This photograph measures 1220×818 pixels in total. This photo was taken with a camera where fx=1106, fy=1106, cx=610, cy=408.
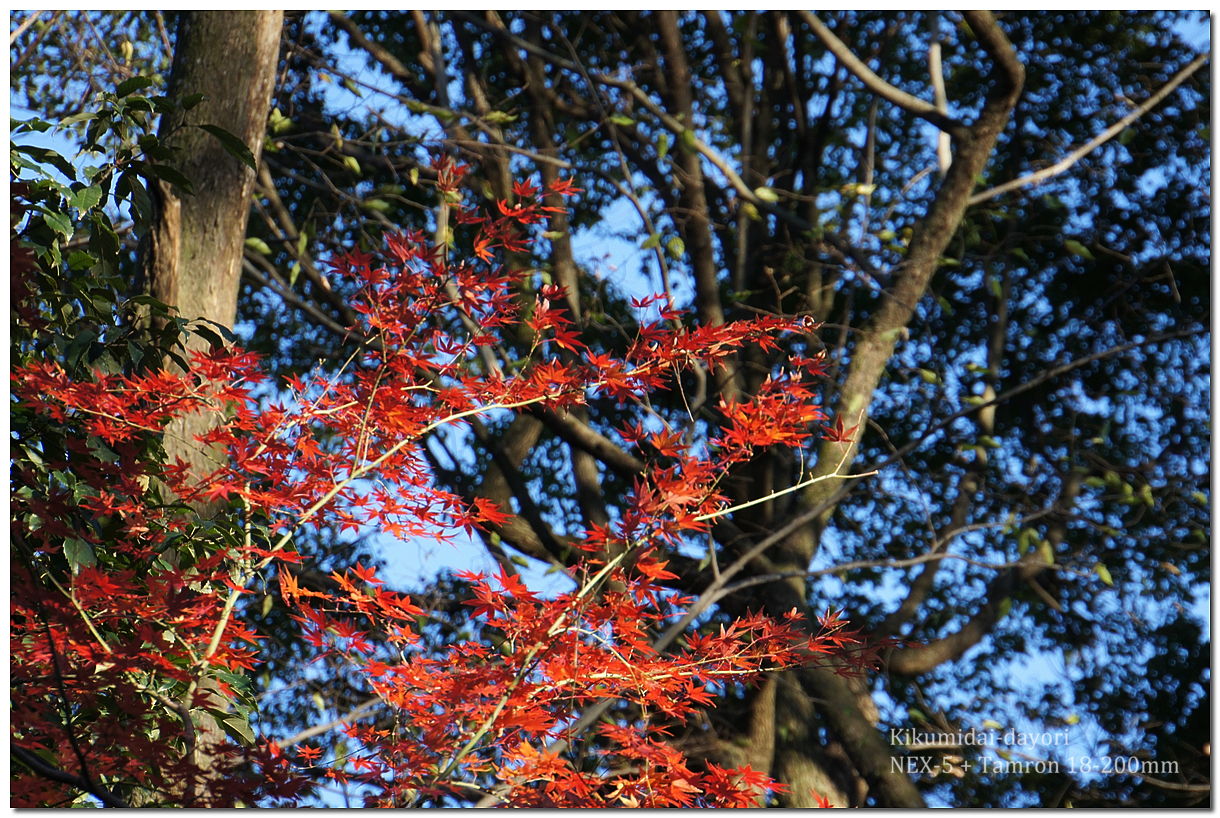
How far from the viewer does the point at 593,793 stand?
61.4 inches

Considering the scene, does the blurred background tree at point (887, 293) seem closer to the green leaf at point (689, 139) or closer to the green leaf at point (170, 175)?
the green leaf at point (689, 139)

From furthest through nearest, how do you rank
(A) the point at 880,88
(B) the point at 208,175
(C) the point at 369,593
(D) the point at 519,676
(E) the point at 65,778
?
(A) the point at 880,88 < (B) the point at 208,175 < (C) the point at 369,593 < (D) the point at 519,676 < (E) the point at 65,778

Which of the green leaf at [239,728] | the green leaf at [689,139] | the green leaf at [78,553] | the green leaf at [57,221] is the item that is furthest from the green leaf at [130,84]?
the green leaf at [689,139]

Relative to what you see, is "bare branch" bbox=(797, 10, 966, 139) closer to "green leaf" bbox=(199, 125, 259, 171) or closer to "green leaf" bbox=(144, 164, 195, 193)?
"green leaf" bbox=(199, 125, 259, 171)

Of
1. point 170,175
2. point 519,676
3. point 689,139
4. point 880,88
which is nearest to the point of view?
point 519,676

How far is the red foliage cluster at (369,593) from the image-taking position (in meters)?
1.44

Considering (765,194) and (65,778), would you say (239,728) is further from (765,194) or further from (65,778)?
(765,194)

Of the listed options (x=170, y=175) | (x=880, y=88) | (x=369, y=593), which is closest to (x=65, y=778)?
(x=369, y=593)

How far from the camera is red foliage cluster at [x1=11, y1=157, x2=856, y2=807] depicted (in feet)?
4.73

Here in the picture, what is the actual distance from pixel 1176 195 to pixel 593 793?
3.09 meters

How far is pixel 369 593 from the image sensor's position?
1.60 m

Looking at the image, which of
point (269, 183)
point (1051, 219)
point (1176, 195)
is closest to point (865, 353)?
point (1051, 219)

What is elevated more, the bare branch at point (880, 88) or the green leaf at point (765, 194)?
the bare branch at point (880, 88)

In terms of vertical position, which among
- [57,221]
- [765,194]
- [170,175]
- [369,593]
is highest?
[765,194]
